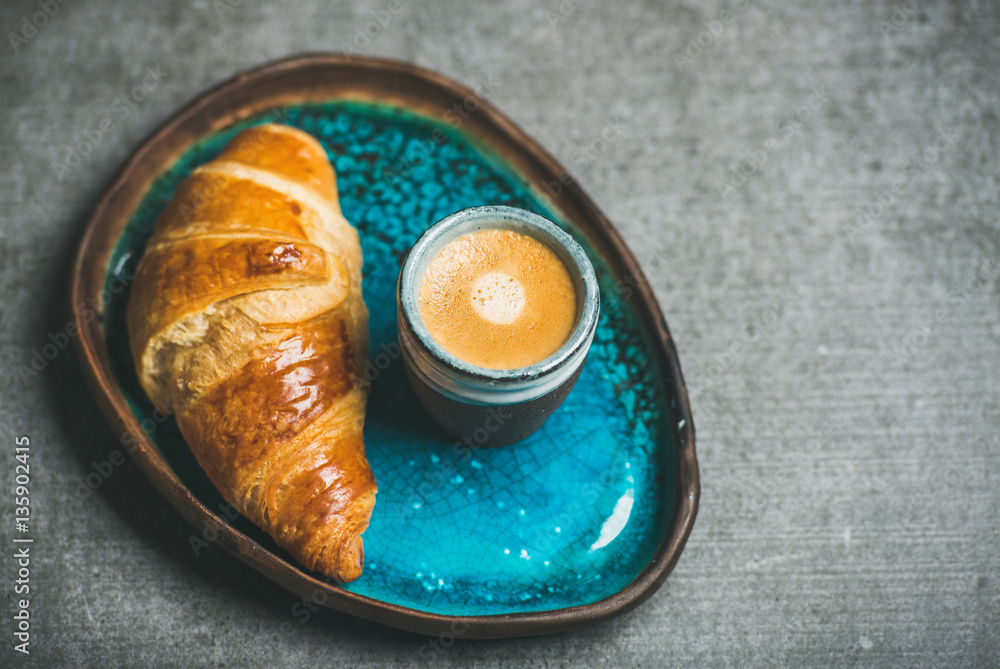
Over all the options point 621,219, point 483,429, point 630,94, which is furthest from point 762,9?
point 483,429

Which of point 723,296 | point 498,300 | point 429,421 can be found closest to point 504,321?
point 498,300

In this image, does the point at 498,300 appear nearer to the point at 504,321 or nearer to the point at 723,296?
the point at 504,321

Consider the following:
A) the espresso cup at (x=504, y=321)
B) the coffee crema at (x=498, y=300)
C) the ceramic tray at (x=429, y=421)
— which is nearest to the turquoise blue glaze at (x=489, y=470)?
the ceramic tray at (x=429, y=421)

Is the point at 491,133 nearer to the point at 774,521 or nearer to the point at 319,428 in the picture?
the point at 319,428

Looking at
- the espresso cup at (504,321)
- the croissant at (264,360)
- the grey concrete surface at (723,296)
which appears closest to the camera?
the espresso cup at (504,321)

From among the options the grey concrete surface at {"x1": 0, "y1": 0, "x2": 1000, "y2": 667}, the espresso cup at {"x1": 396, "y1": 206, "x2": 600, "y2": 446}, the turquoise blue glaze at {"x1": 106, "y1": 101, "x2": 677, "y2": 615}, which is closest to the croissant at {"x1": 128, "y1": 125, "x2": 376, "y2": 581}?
Answer: the turquoise blue glaze at {"x1": 106, "y1": 101, "x2": 677, "y2": 615}

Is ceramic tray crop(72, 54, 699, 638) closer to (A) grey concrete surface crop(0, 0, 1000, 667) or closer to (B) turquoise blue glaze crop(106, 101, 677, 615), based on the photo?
(B) turquoise blue glaze crop(106, 101, 677, 615)

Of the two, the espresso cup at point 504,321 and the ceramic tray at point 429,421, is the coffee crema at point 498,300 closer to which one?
the espresso cup at point 504,321
